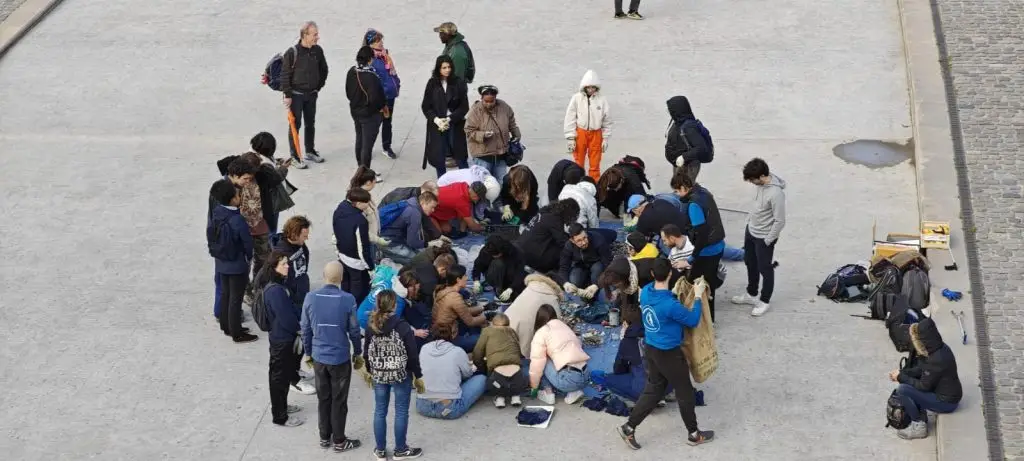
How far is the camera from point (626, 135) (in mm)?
16297

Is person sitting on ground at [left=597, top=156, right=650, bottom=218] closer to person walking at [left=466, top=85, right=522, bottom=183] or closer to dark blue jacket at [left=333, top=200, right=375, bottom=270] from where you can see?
person walking at [left=466, top=85, right=522, bottom=183]

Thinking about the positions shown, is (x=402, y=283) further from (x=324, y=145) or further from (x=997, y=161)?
(x=997, y=161)

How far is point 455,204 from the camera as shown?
45.5 feet

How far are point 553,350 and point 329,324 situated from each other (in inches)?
80.3

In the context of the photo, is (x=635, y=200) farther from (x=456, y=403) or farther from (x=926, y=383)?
(x=926, y=383)

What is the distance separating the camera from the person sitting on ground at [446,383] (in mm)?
11055

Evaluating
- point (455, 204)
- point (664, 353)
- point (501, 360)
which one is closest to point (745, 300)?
point (664, 353)

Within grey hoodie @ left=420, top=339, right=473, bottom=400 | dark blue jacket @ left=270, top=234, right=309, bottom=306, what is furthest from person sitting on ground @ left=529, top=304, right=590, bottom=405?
dark blue jacket @ left=270, top=234, right=309, bottom=306

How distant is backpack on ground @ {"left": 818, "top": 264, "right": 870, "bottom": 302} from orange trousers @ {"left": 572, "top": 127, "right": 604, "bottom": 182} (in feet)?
9.99

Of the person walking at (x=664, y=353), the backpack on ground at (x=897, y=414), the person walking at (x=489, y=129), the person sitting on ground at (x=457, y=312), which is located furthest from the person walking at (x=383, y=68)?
the backpack on ground at (x=897, y=414)

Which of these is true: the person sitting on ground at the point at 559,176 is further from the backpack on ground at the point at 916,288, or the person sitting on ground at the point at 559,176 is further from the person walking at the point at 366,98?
the backpack on ground at the point at 916,288

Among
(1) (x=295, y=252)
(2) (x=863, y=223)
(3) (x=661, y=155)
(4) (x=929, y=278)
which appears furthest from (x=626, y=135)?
(1) (x=295, y=252)

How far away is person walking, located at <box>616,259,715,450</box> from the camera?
10227 millimetres

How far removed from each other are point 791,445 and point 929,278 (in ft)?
9.47
